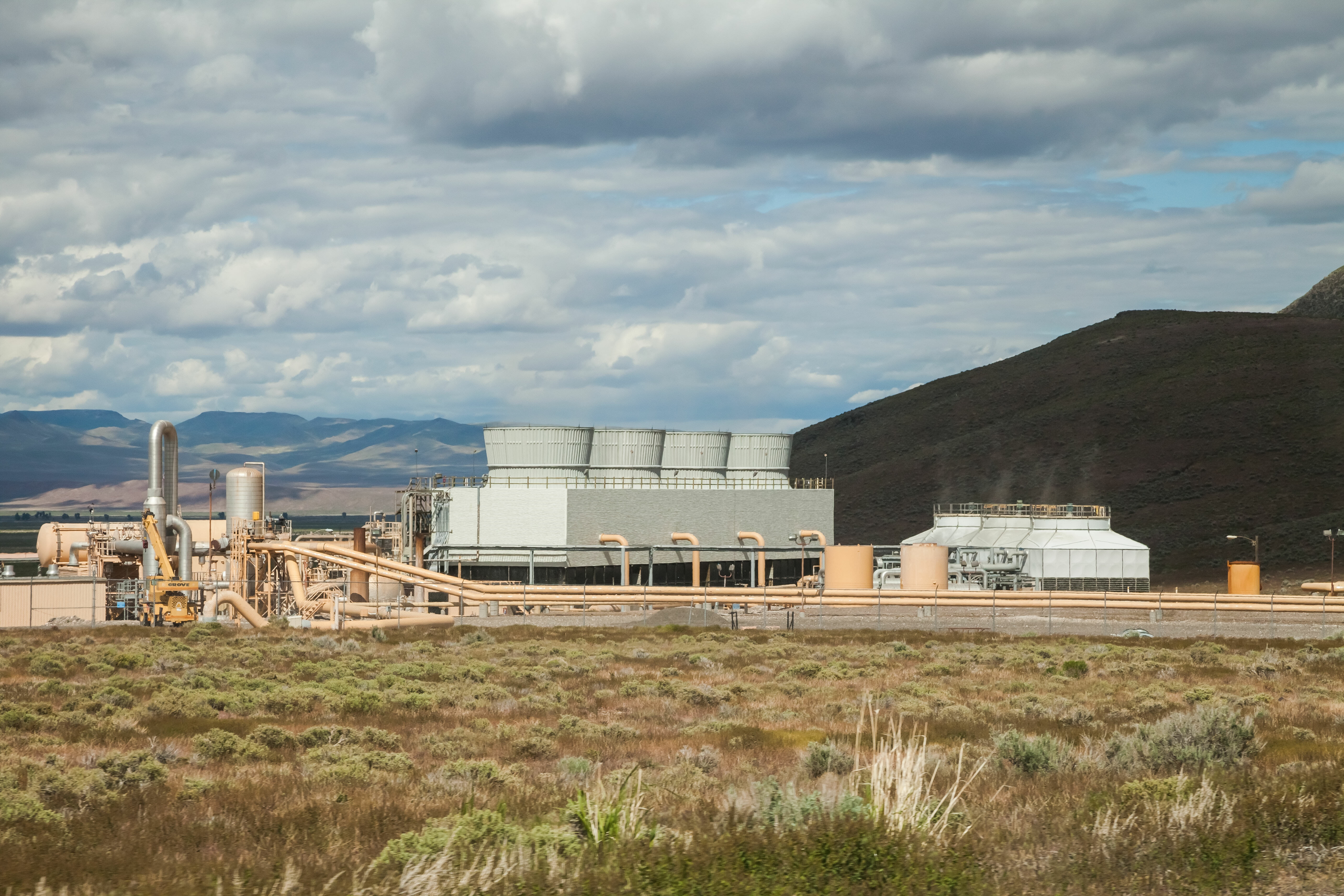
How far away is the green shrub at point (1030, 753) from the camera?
49.3 feet

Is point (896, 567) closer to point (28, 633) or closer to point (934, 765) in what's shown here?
point (28, 633)

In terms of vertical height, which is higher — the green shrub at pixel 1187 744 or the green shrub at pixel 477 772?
the green shrub at pixel 1187 744

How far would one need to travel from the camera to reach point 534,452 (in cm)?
7181

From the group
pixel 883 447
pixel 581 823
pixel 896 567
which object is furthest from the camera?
pixel 883 447

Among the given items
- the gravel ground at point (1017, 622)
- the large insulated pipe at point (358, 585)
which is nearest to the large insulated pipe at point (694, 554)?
the gravel ground at point (1017, 622)

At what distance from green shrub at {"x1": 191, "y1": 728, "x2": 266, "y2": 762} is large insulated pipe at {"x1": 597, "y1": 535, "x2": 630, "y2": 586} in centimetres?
4496

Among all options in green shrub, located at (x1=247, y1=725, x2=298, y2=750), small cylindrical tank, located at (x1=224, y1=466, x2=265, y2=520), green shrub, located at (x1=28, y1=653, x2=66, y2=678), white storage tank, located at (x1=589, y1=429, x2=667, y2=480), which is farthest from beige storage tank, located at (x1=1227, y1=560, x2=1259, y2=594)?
green shrub, located at (x1=247, y1=725, x2=298, y2=750)

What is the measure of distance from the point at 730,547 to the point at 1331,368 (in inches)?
4211

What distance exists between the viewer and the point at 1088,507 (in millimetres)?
105375

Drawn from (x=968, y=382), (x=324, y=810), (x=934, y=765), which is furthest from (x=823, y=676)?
(x=968, y=382)

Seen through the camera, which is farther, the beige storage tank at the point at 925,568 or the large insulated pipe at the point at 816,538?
the large insulated pipe at the point at 816,538

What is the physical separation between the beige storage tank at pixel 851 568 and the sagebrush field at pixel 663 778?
108 ft

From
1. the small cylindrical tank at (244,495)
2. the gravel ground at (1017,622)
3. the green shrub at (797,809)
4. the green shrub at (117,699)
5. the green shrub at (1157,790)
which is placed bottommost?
the gravel ground at (1017,622)

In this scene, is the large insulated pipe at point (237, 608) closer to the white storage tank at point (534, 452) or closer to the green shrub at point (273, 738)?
the white storage tank at point (534, 452)
